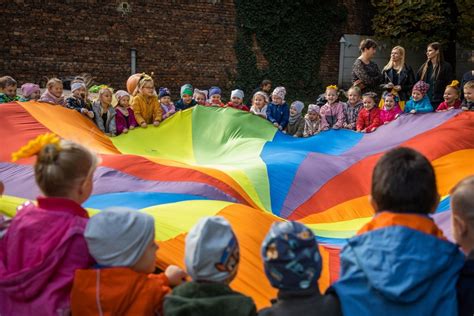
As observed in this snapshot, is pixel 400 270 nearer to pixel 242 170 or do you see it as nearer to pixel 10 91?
pixel 242 170

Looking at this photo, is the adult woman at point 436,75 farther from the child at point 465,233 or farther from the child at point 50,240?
the child at point 50,240

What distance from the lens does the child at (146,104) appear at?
540 centimetres

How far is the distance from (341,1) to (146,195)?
37.7 ft

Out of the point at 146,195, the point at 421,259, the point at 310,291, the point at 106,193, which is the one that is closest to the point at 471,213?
the point at 421,259

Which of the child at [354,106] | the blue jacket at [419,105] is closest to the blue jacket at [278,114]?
the child at [354,106]

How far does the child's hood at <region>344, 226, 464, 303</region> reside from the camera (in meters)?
1.55

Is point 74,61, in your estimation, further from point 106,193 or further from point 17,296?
point 17,296

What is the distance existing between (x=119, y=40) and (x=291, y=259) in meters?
9.69

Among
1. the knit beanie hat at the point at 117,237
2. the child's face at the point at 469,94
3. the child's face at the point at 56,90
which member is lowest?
the knit beanie hat at the point at 117,237

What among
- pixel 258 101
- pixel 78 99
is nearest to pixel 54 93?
pixel 78 99

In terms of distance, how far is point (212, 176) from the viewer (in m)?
3.55

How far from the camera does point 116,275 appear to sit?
5.68 feet

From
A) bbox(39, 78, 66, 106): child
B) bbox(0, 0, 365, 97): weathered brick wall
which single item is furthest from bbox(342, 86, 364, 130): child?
bbox(0, 0, 365, 97): weathered brick wall

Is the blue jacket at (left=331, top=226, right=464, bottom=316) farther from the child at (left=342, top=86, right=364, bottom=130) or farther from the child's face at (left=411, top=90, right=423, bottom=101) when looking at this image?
the child at (left=342, top=86, right=364, bottom=130)
